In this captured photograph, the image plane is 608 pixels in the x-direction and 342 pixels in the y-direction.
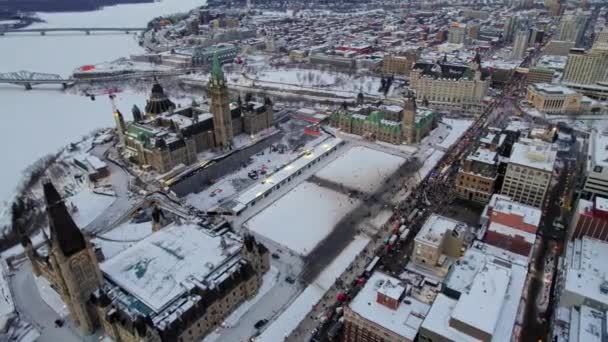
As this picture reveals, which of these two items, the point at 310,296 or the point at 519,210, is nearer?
the point at 310,296

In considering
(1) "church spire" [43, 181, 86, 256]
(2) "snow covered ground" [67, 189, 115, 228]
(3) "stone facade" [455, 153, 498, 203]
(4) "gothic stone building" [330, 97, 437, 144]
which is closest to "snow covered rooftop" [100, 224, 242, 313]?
(1) "church spire" [43, 181, 86, 256]

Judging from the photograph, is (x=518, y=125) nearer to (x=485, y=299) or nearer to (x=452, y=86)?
(x=452, y=86)

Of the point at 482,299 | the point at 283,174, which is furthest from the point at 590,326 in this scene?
the point at 283,174

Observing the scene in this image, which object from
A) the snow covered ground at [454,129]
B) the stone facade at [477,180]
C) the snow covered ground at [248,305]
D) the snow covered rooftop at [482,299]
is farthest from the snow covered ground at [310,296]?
the snow covered ground at [454,129]

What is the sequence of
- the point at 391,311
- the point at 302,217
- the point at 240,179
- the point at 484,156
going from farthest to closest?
1. the point at 240,179
2. the point at 484,156
3. the point at 302,217
4. the point at 391,311

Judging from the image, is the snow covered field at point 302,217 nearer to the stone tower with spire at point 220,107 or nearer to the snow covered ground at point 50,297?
the stone tower with spire at point 220,107

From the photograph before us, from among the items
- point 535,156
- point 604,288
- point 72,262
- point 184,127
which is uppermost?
point 184,127
